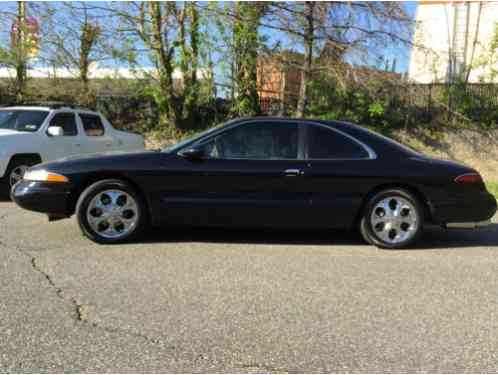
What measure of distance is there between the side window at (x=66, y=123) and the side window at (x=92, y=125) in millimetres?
217

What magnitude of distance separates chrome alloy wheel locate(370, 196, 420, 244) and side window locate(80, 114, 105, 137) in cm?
635

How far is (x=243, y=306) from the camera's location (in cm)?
379

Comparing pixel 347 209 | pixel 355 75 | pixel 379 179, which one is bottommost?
pixel 347 209

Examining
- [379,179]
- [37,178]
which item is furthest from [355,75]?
[37,178]

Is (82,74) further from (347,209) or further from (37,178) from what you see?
(347,209)

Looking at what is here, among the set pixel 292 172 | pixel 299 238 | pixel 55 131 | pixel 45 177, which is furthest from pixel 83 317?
pixel 55 131

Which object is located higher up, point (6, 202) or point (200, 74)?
point (200, 74)

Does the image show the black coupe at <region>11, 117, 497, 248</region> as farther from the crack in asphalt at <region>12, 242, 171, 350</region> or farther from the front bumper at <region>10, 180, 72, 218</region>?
the crack in asphalt at <region>12, 242, 171, 350</region>

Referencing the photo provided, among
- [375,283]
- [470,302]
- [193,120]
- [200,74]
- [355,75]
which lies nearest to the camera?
[470,302]

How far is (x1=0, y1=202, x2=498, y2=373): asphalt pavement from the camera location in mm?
2969

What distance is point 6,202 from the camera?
8.37 metres

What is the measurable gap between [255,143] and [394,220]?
5.87 ft

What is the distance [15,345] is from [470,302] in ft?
10.8

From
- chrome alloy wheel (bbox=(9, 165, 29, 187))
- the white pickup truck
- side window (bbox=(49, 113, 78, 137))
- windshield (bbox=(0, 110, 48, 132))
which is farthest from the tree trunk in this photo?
chrome alloy wheel (bbox=(9, 165, 29, 187))
